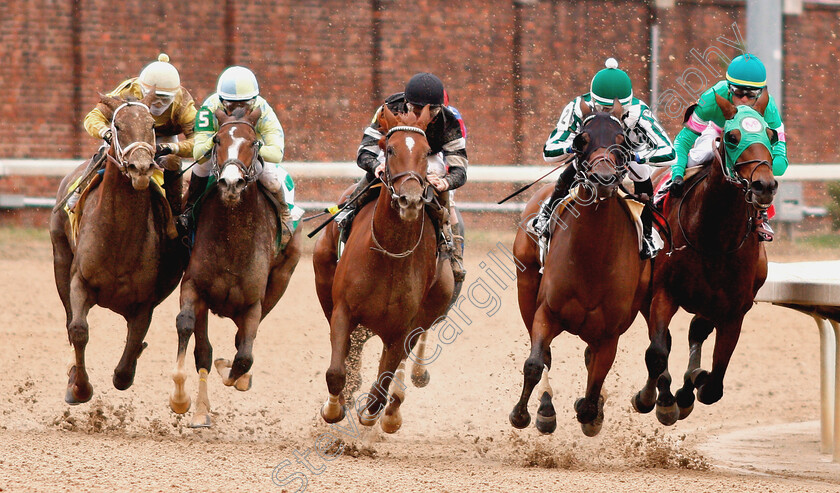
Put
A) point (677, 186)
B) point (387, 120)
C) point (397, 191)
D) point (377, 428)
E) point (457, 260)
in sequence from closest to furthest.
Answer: point (397, 191), point (387, 120), point (457, 260), point (677, 186), point (377, 428)

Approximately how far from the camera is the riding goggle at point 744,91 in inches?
319

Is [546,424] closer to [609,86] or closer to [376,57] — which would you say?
[609,86]

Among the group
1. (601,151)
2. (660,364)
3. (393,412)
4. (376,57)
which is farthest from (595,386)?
(376,57)

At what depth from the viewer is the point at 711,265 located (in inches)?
321

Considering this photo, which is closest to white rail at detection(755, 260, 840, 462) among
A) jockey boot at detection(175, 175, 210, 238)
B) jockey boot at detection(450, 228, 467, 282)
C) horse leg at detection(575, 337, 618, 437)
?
horse leg at detection(575, 337, 618, 437)

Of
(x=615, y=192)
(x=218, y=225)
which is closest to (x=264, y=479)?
(x=218, y=225)

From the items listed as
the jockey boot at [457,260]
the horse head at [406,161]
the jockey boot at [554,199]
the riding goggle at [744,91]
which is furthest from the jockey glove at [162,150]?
the riding goggle at [744,91]

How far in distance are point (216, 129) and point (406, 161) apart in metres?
2.09

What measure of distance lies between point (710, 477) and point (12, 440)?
4754mm

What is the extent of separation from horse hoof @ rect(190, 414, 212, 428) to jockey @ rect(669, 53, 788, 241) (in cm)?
394

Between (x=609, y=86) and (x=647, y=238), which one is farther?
(x=647, y=238)

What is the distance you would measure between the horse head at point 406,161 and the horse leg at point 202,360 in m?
2.02

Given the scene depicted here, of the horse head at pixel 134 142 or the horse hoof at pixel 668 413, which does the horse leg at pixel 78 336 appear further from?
the horse hoof at pixel 668 413

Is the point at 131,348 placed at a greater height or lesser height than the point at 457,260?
lesser
